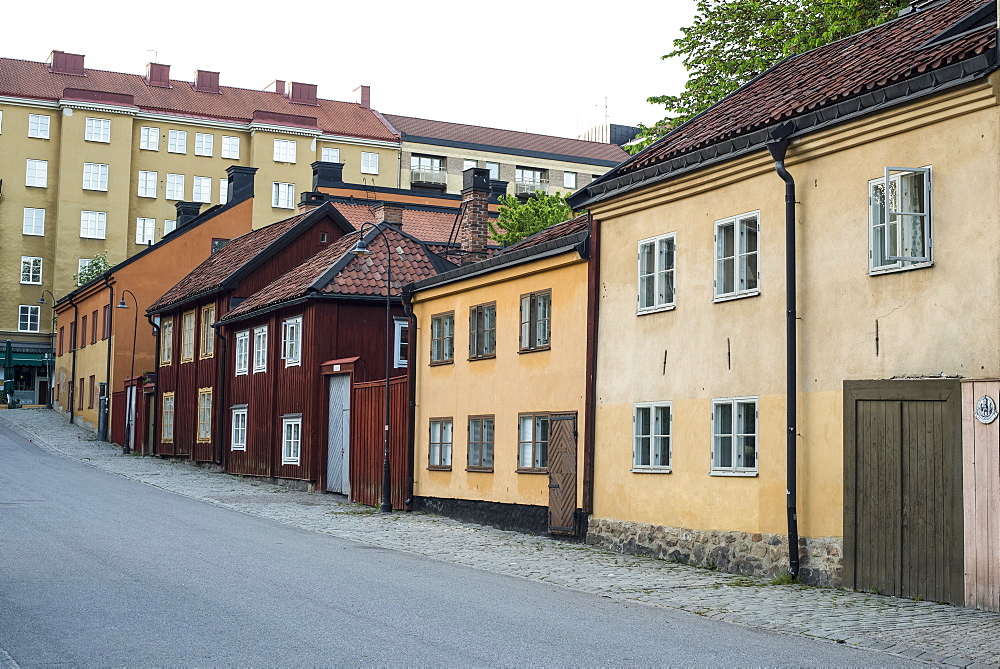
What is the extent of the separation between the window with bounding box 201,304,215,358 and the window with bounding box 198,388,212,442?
125 centimetres

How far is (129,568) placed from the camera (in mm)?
14000

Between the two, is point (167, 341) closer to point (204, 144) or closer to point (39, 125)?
point (39, 125)

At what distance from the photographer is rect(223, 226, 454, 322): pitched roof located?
1266 inches

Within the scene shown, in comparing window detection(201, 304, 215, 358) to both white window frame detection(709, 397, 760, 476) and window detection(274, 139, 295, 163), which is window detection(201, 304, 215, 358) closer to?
white window frame detection(709, 397, 760, 476)

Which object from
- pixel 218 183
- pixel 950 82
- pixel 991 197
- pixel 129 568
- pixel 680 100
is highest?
pixel 218 183

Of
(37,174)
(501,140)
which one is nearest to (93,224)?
(37,174)

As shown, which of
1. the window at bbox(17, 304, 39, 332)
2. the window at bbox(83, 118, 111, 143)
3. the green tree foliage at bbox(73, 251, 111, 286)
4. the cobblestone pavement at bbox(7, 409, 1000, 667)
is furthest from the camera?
the window at bbox(83, 118, 111, 143)

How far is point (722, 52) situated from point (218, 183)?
54.5 meters

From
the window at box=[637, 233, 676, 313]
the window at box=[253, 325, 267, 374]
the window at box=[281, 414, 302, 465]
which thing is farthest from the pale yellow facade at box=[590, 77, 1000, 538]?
the window at box=[253, 325, 267, 374]

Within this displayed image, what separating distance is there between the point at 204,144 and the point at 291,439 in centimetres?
5073

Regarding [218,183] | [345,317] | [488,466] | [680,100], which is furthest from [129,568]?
[218,183]

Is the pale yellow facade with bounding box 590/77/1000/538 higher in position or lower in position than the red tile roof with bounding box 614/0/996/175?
lower

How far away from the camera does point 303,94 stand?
84.6m

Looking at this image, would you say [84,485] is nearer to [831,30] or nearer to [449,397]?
[449,397]
